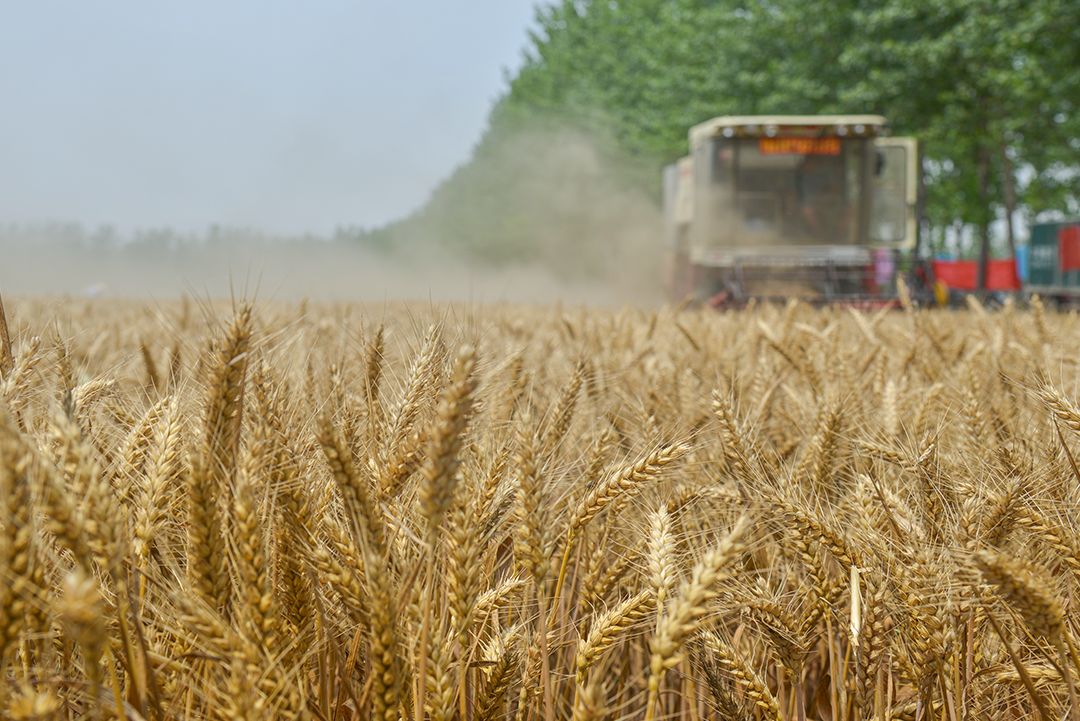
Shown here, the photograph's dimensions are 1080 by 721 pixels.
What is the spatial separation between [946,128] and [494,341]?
58.0ft

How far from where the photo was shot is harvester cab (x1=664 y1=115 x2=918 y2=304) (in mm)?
10492

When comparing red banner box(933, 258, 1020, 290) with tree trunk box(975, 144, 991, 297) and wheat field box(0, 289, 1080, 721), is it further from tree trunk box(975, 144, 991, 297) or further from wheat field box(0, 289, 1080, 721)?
wheat field box(0, 289, 1080, 721)

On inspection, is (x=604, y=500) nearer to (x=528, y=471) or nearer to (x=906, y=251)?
(x=528, y=471)

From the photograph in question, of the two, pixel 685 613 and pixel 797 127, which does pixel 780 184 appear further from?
pixel 685 613

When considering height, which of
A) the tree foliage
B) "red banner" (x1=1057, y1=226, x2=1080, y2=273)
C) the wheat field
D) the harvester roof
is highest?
the tree foliage

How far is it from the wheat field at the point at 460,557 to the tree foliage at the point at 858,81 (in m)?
17.0

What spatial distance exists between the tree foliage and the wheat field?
17.0 m

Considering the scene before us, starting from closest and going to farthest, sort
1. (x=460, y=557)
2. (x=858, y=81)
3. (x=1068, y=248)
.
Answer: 1. (x=460, y=557)
2. (x=1068, y=248)
3. (x=858, y=81)

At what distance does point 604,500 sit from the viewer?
1009 mm

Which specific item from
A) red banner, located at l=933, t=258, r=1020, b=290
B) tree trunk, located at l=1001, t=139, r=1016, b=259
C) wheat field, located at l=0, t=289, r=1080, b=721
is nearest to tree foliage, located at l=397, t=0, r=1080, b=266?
tree trunk, located at l=1001, t=139, r=1016, b=259

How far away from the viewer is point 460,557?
2.69 ft

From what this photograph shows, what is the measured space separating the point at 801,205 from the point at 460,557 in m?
11.4

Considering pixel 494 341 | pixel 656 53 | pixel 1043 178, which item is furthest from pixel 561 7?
pixel 494 341

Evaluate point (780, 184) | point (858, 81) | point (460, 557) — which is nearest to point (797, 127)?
point (780, 184)
